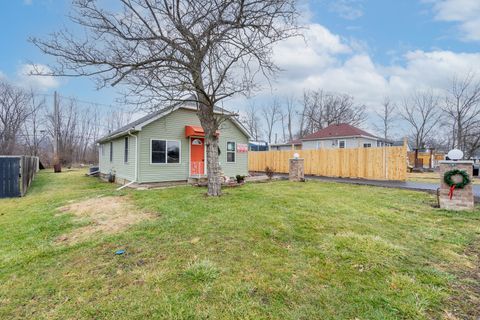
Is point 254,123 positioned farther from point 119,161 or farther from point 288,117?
point 119,161

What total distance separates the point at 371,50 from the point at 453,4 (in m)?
5.31

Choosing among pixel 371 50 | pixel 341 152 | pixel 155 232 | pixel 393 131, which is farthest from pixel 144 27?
pixel 393 131

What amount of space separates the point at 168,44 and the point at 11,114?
3137 cm

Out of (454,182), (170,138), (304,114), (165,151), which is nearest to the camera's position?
(454,182)

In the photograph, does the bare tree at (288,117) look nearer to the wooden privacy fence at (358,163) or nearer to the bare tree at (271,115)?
the bare tree at (271,115)

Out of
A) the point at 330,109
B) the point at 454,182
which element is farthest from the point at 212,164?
the point at 330,109

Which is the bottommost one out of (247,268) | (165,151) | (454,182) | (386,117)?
(247,268)

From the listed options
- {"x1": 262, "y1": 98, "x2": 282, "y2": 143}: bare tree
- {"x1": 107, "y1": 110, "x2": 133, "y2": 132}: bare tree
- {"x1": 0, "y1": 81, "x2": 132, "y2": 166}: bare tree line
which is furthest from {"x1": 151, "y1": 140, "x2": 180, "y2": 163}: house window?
{"x1": 262, "y1": 98, "x2": 282, "y2": 143}: bare tree

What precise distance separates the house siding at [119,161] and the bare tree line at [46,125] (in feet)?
51.3

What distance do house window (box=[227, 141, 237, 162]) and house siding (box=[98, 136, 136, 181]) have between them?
509cm

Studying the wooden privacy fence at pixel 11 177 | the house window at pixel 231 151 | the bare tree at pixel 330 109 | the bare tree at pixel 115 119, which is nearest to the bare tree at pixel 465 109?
the bare tree at pixel 330 109

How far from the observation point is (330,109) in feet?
116

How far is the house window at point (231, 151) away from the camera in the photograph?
13.6 m

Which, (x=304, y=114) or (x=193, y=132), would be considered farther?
(x=304, y=114)
